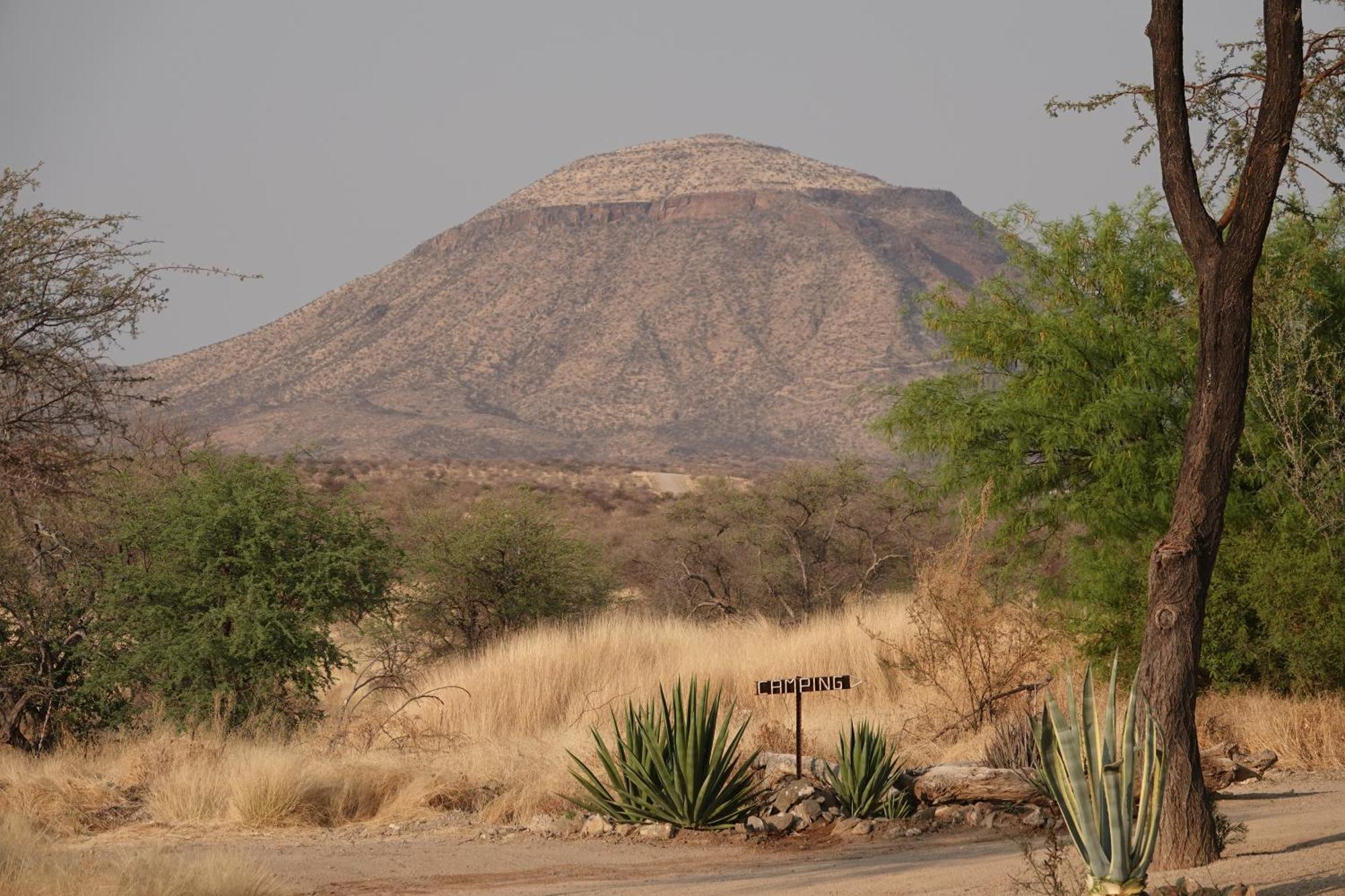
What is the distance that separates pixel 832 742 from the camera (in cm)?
1483

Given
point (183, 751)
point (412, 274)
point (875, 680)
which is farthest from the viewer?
point (412, 274)

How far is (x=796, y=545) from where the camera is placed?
31.6 meters

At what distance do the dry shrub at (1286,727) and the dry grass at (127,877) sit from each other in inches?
373

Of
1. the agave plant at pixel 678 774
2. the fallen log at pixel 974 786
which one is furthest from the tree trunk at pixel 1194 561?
the agave plant at pixel 678 774

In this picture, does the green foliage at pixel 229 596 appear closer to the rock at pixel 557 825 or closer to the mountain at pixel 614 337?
the rock at pixel 557 825

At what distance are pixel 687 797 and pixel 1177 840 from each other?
14.3 ft

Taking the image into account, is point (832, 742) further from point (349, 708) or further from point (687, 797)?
point (349, 708)

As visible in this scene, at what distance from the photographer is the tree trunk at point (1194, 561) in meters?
8.73

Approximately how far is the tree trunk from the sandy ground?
38 cm

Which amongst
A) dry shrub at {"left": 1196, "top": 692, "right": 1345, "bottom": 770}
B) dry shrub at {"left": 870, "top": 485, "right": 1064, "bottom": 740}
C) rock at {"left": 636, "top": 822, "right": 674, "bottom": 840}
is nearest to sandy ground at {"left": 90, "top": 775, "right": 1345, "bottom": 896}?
rock at {"left": 636, "top": 822, "right": 674, "bottom": 840}

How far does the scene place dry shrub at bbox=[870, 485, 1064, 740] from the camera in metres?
16.0

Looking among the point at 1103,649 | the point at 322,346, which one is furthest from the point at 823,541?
the point at 322,346

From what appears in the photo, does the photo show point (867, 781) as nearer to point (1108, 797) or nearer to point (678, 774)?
point (678, 774)

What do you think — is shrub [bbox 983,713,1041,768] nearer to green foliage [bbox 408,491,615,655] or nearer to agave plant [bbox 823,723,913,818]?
agave plant [bbox 823,723,913,818]
